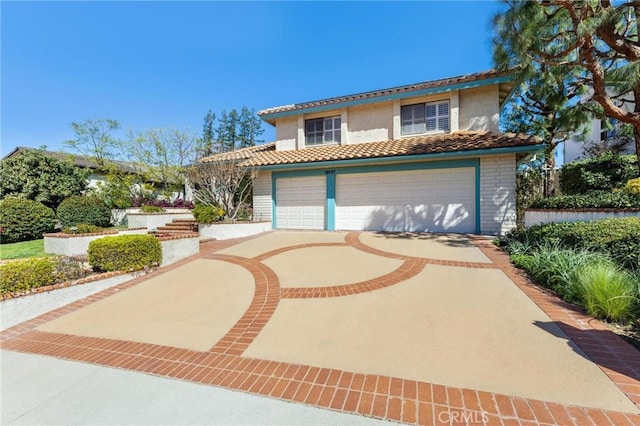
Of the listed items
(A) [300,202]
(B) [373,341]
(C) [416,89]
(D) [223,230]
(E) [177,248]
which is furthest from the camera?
(A) [300,202]

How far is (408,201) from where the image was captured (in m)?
10.8

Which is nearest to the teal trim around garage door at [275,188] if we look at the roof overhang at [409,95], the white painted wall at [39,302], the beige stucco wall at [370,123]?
the beige stucco wall at [370,123]

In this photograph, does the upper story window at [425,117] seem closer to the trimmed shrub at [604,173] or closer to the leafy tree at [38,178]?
the trimmed shrub at [604,173]

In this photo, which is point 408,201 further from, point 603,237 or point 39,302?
point 39,302

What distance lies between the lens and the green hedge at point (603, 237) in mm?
4906

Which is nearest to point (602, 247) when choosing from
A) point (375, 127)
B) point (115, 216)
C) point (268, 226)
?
point (375, 127)

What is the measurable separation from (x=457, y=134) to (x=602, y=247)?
681cm

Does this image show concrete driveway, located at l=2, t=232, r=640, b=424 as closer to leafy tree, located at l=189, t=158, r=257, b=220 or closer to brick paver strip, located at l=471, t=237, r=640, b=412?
brick paver strip, located at l=471, t=237, r=640, b=412

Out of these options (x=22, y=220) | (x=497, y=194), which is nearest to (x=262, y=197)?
(x=22, y=220)

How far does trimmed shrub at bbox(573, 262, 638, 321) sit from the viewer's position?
11.6 ft

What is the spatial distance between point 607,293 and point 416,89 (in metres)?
9.89

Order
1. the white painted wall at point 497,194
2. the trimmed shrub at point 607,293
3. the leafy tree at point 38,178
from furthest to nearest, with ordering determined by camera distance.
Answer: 1. the leafy tree at point 38,178
2. the white painted wall at point 497,194
3. the trimmed shrub at point 607,293

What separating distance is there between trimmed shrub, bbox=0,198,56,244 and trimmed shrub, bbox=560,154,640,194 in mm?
21081

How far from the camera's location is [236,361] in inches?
118
